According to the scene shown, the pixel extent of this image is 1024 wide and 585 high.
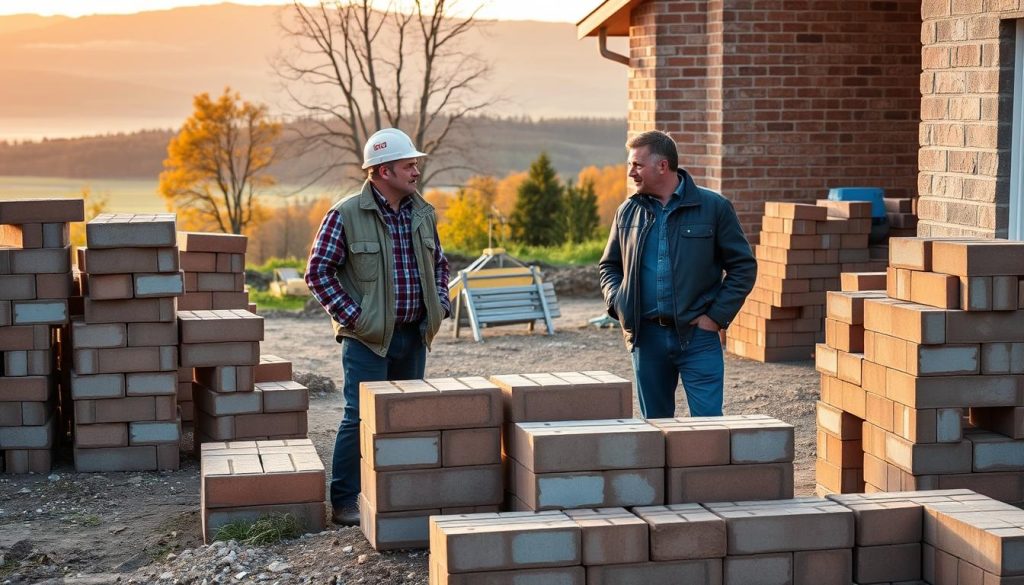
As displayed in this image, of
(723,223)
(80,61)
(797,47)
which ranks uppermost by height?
(80,61)

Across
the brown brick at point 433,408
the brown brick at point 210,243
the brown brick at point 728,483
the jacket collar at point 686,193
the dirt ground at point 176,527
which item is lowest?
the dirt ground at point 176,527

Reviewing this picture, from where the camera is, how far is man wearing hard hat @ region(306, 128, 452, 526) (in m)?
6.69

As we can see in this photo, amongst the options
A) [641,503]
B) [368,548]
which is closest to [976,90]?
[641,503]

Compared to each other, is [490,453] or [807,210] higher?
[807,210]

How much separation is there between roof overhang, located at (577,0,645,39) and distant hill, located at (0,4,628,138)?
69015 mm

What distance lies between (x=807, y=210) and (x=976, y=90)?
12.8 feet

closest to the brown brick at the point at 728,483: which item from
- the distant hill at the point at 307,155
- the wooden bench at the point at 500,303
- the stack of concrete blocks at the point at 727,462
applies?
the stack of concrete blocks at the point at 727,462

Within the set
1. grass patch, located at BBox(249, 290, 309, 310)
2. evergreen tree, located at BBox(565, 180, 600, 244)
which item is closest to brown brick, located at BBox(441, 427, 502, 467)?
grass patch, located at BBox(249, 290, 309, 310)

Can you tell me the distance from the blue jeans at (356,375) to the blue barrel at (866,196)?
23.1 feet

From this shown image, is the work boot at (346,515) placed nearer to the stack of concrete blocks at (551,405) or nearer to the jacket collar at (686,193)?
the stack of concrete blocks at (551,405)

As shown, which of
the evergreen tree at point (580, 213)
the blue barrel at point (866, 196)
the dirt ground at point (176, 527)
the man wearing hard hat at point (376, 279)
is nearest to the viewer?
the dirt ground at point (176, 527)

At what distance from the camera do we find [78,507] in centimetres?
770

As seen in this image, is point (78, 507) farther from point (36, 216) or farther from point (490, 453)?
point (490, 453)

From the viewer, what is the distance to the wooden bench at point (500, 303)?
15547 millimetres
